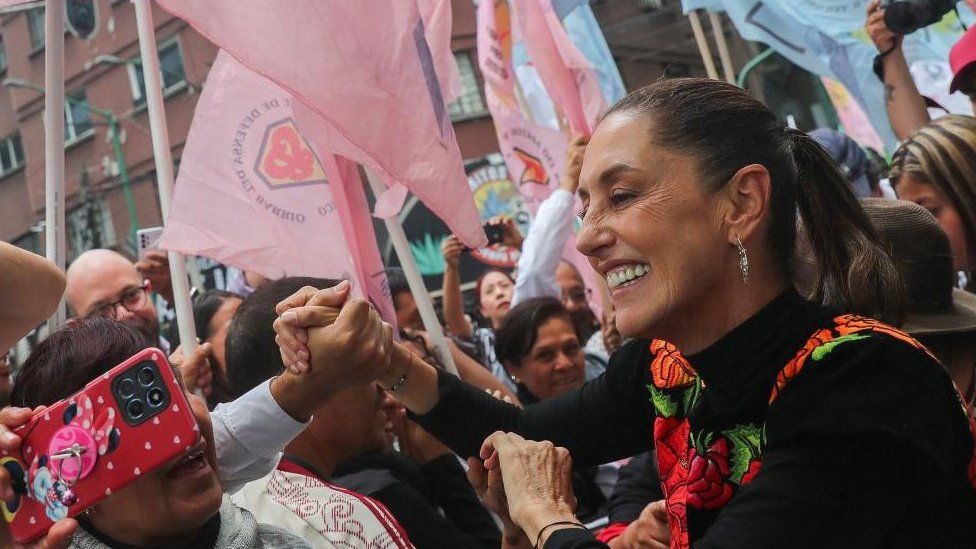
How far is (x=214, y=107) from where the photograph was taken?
3.81 meters

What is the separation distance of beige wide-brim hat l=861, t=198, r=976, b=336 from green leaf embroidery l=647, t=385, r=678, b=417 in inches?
24.7

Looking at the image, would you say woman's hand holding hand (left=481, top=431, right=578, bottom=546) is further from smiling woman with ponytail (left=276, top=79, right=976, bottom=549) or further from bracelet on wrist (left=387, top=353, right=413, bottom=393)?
bracelet on wrist (left=387, top=353, right=413, bottom=393)

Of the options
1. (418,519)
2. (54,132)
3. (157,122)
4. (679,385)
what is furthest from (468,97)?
(679,385)

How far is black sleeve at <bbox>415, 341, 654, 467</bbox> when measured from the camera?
220 cm

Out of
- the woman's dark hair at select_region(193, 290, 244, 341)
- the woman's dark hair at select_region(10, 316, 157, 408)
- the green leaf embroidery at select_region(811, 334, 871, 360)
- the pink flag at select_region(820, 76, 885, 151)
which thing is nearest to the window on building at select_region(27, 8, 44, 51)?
the pink flag at select_region(820, 76, 885, 151)

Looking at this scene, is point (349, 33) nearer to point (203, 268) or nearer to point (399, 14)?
point (399, 14)

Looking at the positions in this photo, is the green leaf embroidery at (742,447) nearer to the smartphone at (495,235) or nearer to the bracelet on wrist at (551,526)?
the bracelet on wrist at (551,526)

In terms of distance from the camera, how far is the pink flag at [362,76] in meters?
3.09

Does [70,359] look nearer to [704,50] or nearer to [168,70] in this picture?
[704,50]

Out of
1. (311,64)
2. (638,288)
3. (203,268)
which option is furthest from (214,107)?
(203,268)

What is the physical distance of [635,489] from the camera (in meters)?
3.14

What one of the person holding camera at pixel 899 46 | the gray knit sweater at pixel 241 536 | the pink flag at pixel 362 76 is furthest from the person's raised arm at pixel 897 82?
the gray knit sweater at pixel 241 536

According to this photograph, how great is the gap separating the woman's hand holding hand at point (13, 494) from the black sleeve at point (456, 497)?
1584mm

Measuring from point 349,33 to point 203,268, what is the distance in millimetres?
7423
